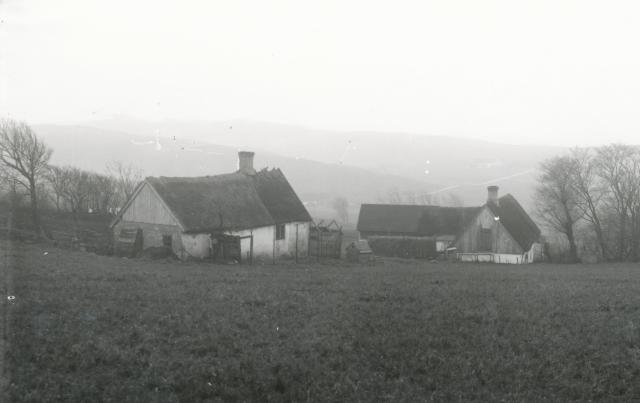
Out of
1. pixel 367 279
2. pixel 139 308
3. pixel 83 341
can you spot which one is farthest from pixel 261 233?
pixel 83 341

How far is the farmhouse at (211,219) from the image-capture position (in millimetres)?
32656

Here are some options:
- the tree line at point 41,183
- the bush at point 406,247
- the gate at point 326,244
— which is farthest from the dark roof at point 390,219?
Result: the tree line at point 41,183

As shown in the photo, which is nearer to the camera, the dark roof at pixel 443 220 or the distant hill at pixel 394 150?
the dark roof at pixel 443 220

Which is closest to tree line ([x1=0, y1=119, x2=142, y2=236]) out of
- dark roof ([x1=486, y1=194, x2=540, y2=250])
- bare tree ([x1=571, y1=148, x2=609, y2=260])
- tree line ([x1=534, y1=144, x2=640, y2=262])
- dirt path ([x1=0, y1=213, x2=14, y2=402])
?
dirt path ([x1=0, y1=213, x2=14, y2=402])

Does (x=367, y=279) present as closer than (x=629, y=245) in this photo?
Yes

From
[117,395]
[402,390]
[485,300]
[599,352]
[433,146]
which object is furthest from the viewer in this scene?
[433,146]

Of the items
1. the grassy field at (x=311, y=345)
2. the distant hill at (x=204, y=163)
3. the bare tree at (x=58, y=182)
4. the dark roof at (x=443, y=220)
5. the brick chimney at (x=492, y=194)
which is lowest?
the grassy field at (x=311, y=345)

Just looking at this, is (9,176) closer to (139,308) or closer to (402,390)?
(139,308)

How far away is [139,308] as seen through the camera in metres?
12.7

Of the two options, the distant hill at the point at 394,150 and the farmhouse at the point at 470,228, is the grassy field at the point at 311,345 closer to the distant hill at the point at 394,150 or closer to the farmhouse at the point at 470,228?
the farmhouse at the point at 470,228

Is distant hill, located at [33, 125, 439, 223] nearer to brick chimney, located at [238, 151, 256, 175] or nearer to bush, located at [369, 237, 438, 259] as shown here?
bush, located at [369, 237, 438, 259]

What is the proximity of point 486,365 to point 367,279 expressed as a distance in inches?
456

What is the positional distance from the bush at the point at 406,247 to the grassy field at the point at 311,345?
1373 inches

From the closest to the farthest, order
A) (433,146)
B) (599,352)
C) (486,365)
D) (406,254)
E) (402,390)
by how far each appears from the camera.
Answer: (402,390) < (486,365) < (599,352) < (406,254) < (433,146)
